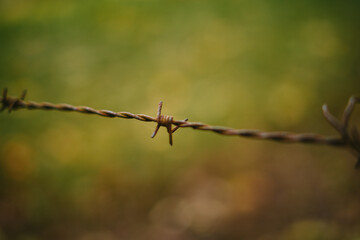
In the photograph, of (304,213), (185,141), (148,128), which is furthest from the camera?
(148,128)

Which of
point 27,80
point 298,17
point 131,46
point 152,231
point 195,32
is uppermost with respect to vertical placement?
point 298,17

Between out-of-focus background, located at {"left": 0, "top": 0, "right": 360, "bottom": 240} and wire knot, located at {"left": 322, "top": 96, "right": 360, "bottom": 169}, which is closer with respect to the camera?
wire knot, located at {"left": 322, "top": 96, "right": 360, "bottom": 169}

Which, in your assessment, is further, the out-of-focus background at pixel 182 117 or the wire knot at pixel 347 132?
the out-of-focus background at pixel 182 117

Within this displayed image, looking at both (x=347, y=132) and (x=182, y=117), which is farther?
(x=182, y=117)

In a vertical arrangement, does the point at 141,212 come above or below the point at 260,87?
below

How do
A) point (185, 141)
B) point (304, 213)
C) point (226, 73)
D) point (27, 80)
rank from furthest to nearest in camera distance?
point (27, 80)
point (226, 73)
point (185, 141)
point (304, 213)

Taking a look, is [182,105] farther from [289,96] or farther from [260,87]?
[289,96]

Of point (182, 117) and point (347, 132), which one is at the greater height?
point (347, 132)

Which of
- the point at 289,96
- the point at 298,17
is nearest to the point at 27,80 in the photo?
the point at 289,96
